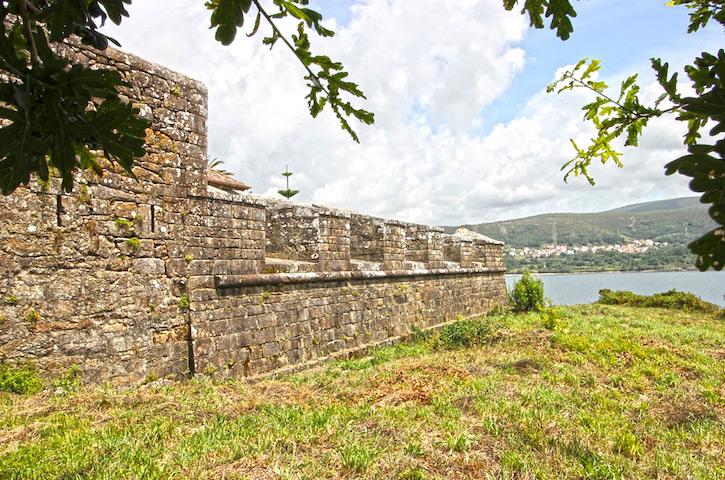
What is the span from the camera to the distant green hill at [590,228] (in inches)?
6245

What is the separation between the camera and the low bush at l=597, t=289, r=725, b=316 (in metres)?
19.5

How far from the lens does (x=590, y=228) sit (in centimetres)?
17000

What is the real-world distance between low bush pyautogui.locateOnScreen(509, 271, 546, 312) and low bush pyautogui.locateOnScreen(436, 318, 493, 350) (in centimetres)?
576

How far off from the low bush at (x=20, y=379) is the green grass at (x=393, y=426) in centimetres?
11

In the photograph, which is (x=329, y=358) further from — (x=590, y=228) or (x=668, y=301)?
(x=590, y=228)

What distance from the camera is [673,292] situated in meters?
22.0

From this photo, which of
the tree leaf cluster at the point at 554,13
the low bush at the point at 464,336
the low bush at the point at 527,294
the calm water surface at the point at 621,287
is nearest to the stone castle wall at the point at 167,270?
the low bush at the point at 464,336

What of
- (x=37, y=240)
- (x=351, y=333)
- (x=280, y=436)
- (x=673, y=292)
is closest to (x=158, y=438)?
(x=280, y=436)

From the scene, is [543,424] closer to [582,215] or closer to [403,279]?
[403,279]

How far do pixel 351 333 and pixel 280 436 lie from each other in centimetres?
519

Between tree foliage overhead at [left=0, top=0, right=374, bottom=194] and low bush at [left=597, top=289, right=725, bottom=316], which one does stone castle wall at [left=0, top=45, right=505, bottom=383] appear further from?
low bush at [left=597, top=289, right=725, bottom=316]

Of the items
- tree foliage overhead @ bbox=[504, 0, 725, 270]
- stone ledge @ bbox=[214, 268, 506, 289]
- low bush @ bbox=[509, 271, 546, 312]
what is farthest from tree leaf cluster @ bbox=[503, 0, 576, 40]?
low bush @ bbox=[509, 271, 546, 312]

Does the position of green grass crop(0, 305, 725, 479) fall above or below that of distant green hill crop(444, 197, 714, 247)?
below

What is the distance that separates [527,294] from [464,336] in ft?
22.0
